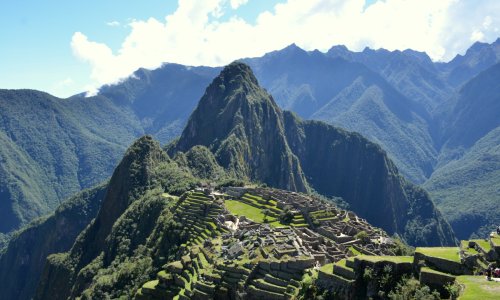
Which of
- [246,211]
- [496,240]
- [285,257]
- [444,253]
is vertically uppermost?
[246,211]

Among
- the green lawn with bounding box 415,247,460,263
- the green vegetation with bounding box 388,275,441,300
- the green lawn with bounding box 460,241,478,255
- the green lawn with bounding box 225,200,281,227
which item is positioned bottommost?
the green vegetation with bounding box 388,275,441,300

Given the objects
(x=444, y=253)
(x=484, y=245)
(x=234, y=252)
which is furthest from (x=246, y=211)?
(x=484, y=245)

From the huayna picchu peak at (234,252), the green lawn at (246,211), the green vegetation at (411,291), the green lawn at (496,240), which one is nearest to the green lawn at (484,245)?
the huayna picchu peak at (234,252)

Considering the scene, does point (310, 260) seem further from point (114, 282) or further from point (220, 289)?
A: point (114, 282)

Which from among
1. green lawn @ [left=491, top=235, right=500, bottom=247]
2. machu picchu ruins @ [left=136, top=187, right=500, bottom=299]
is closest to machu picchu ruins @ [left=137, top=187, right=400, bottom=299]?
machu picchu ruins @ [left=136, top=187, right=500, bottom=299]

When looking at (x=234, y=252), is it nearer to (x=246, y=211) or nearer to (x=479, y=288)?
(x=479, y=288)

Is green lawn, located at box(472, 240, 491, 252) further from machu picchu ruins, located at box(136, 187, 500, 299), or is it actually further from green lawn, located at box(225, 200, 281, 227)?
green lawn, located at box(225, 200, 281, 227)

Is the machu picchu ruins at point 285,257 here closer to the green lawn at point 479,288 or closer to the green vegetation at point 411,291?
the green lawn at point 479,288
